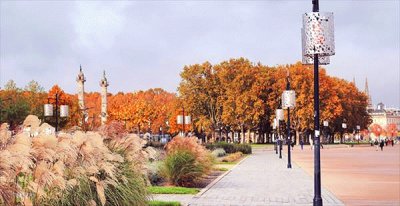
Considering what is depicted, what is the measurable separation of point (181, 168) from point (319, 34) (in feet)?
36.1

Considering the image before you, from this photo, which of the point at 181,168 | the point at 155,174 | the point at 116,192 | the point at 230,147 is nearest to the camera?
the point at 116,192

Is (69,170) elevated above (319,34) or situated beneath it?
situated beneath

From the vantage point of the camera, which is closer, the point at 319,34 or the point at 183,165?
the point at 319,34

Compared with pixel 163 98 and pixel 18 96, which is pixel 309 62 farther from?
pixel 163 98

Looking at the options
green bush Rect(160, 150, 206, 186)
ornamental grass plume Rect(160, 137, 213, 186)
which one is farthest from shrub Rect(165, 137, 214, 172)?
green bush Rect(160, 150, 206, 186)

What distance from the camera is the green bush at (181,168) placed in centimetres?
2295

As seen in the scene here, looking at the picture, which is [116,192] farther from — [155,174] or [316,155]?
[155,174]

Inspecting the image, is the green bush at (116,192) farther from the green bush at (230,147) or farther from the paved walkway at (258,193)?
the green bush at (230,147)

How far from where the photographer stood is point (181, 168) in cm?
2320

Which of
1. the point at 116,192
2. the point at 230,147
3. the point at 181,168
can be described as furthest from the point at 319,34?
the point at 230,147

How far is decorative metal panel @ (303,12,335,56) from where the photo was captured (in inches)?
526

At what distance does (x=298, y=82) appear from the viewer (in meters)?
92.8

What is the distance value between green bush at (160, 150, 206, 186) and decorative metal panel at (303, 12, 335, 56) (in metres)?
10.3

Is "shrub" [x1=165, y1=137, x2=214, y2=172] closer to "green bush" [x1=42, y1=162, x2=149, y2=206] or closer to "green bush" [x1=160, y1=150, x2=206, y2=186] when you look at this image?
"green bush" [x1=160, y1=150, x2=206, y2=186]
